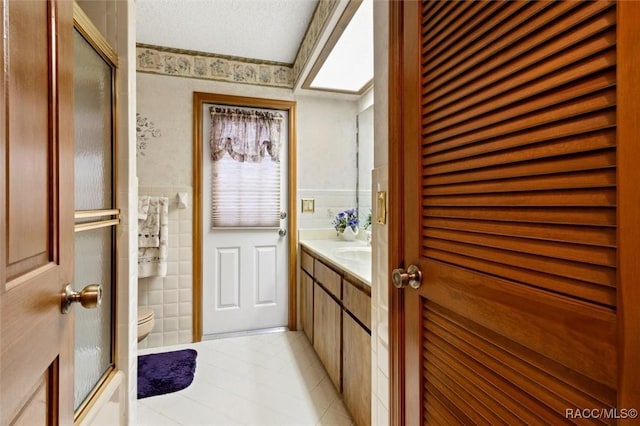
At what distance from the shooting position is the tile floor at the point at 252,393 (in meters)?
1.64

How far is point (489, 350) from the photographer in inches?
24.6

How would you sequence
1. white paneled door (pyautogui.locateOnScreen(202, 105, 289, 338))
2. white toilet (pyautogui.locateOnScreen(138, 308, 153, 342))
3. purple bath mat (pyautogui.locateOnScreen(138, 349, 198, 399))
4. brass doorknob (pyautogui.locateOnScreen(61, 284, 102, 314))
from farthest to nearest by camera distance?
white paneled door (pyautogui.locateOnScreen(202, 105, 289, 338)) < white toilet (pyautogui.locateOnScreen(138, 308, 153, 342)) < purple bath mat (pyautogui.locateOnScreen(138, 349, 198, 399)) < brass doorknob (pyautogui.locateOnScreen(61, 284, 102, 314))

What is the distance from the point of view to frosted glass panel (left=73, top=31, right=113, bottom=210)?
0.98 metres

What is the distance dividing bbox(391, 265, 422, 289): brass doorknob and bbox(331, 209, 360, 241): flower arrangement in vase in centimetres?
184

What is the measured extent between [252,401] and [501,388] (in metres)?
1.61

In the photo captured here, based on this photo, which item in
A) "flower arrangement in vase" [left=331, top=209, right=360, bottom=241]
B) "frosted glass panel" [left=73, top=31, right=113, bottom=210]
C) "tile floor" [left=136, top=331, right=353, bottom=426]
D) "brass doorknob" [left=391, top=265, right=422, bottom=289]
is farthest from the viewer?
"flower arrangement in vase" [left=331, top=209, right=360, bottom=241]

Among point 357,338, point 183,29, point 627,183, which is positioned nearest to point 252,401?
point 357,338

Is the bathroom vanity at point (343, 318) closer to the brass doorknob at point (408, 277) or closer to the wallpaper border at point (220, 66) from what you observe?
the brass doorknob at point (408, 277)

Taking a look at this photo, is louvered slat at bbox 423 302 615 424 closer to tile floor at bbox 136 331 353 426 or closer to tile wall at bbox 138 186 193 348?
tile floor at bbox 136 331 353 426

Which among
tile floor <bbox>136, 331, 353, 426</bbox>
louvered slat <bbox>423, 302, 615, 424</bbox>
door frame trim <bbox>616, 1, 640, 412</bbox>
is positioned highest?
door frame trim <bbox>616, 1, 640, 412</bbox>

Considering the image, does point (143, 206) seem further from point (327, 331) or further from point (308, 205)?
point (327, 331)

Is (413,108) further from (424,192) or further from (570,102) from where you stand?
(570,102)

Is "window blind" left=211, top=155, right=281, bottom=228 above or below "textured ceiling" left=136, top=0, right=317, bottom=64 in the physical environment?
below

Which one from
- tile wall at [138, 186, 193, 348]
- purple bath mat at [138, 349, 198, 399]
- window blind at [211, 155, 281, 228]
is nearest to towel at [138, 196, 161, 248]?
tile wall at [138, 186, 193, 348]
